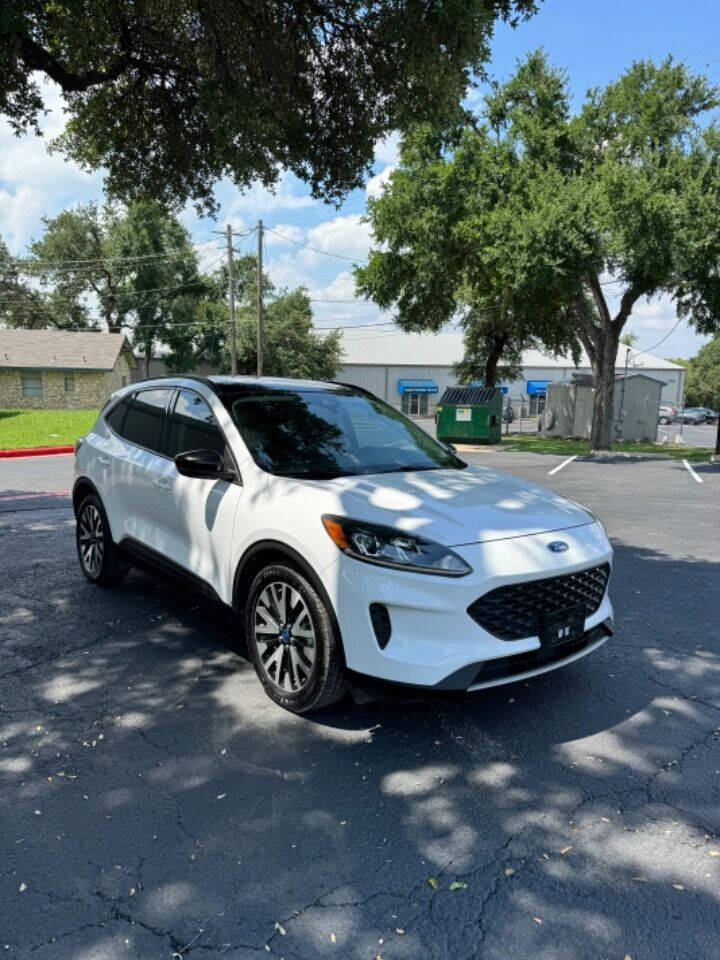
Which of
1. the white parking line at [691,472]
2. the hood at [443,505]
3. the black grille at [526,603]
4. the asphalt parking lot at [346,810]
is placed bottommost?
the asphalt parking lot at [346,810]

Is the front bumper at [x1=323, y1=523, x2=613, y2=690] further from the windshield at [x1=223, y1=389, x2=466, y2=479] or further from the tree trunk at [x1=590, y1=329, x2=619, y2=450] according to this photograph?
the tree trunk at [x1=590, y1=329, x2=619, y2=450]

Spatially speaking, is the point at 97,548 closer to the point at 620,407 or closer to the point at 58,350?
the point at 620,407

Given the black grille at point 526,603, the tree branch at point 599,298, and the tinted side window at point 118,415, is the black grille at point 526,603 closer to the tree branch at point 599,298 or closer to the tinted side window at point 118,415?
the tinted side window at point 118,415

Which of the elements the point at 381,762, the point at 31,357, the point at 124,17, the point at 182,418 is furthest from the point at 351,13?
the point at 31,357

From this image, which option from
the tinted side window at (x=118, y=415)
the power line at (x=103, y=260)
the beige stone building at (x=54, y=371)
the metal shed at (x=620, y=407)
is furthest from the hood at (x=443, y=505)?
the power line at (x=103, y=260)

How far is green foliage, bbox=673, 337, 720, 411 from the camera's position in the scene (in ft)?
273

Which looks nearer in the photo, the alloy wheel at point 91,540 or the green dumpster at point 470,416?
the alloy wheel at point 91,540

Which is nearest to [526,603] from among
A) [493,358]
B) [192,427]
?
[192,427]

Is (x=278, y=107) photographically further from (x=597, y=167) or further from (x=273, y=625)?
(x=597, y=167)

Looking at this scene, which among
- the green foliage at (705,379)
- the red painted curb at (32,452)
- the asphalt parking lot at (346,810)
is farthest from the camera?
the green foliage at (705,379)

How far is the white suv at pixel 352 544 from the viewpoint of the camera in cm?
302

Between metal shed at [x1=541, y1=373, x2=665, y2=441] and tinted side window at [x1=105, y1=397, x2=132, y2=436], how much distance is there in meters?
28.2

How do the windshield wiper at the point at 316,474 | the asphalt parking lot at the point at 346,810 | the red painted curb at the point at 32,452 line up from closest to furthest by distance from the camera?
the asphalt parking lot at the point at 346,810, the windshield wiper at the point at 316,474, the red painted curb at the point at 32,452

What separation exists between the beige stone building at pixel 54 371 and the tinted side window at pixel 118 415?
3542 cm
